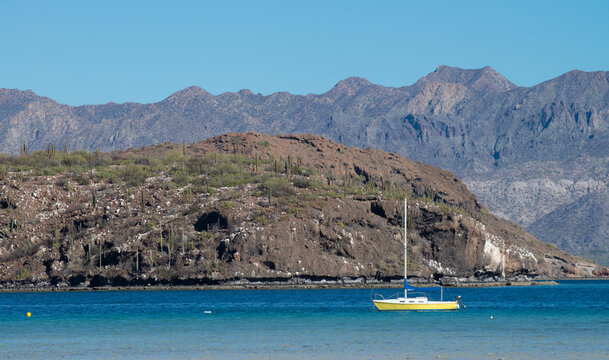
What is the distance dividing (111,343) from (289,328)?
12.5 metres

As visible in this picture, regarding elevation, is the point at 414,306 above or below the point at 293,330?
above

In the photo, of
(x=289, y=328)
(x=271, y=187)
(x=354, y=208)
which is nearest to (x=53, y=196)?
(x=271, y=187)

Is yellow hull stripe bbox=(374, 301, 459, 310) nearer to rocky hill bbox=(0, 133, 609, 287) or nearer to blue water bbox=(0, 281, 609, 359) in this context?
blue water bbox=(0, 281, 609, 359)

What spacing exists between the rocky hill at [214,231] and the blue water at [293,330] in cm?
1919

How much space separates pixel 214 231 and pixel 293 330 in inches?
2244

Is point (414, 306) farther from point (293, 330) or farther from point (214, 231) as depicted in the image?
point (214, 231)

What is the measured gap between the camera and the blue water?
47.4m

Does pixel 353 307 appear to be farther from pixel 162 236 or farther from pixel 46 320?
pixel 162 236

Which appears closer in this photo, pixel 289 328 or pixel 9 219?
pixel 289 328

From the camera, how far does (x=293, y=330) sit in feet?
191

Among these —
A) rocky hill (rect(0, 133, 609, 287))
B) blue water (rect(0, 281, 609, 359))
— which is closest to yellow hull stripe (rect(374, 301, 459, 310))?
blue water (rect(0, 281, 609, 359))

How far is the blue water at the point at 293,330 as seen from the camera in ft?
156

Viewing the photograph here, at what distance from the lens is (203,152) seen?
17750 cm

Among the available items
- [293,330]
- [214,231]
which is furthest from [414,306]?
[214,231]
